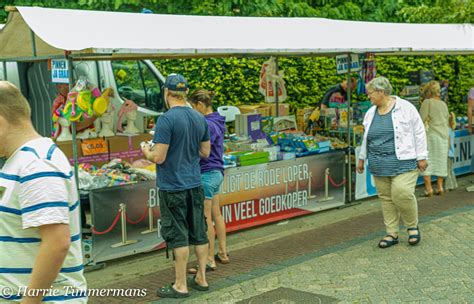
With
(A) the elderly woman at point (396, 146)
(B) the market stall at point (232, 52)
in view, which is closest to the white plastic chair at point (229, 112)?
(B) the market stall at point (232, 52)

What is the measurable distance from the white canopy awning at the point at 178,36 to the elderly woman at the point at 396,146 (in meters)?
1.21

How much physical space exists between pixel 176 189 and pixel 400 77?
1102 centimetres

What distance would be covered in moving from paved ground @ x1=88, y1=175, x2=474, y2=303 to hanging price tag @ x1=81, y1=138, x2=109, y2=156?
1.39m

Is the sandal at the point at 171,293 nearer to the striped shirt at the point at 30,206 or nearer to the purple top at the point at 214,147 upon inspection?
the purple top at the point at 214,147

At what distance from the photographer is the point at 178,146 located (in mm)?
5301

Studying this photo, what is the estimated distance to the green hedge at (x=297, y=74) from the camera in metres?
12.2

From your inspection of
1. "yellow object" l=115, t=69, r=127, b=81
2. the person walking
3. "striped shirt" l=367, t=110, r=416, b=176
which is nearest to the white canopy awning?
"striped shirt" l=367, t=110, r=416, b=176

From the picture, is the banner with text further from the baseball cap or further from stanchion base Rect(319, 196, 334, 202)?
the baseball cap

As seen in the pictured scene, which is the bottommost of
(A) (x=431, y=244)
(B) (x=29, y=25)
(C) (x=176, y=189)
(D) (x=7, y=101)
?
(A) (x=431, y=244)

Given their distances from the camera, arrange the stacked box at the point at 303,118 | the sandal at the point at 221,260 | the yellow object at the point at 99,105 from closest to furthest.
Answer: the sandal at the point at 221,260 → the yellow object at the point at 99,105 → the stacked box at the point at 303,118

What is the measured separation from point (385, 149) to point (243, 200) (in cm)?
192

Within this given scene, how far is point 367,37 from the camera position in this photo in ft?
29.1

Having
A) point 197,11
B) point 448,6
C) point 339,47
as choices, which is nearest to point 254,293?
point 339,47

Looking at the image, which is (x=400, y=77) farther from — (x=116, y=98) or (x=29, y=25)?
(x=29, y=25)
